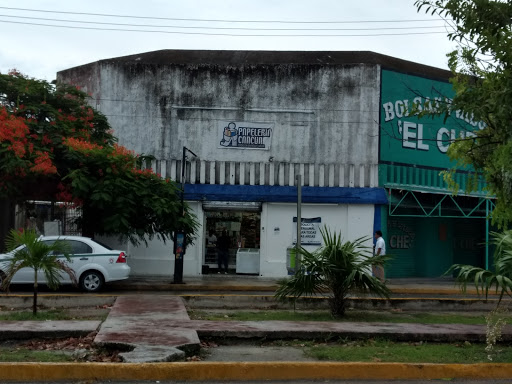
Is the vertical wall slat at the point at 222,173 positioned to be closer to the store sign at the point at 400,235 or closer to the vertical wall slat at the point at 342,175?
the vertical wall slat at the point at 342,175

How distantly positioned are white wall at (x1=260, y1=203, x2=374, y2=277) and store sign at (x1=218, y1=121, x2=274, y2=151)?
2.28 meters

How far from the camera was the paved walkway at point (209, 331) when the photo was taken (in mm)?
8586

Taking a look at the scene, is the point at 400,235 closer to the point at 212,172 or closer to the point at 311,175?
the point at 311,175

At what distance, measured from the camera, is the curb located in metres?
7.38

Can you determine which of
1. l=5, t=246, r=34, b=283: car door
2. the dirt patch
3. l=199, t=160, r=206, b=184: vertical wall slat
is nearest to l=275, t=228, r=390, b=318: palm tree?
the dirt patch

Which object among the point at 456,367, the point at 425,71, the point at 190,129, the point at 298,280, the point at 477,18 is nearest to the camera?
the point at 456,367

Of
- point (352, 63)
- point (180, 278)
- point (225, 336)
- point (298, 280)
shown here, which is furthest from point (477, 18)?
point (352, 63)

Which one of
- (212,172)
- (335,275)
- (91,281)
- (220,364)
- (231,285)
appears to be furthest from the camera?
(212,172)

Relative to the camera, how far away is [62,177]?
21047 mm

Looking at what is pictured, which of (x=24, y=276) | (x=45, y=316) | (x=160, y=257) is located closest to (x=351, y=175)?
(x=160, y=257)

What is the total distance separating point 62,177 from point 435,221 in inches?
596

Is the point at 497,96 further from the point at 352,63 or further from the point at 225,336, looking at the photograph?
the point at 352,63

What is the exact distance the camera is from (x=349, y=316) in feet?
41.3

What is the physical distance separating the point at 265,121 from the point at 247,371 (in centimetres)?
1874
